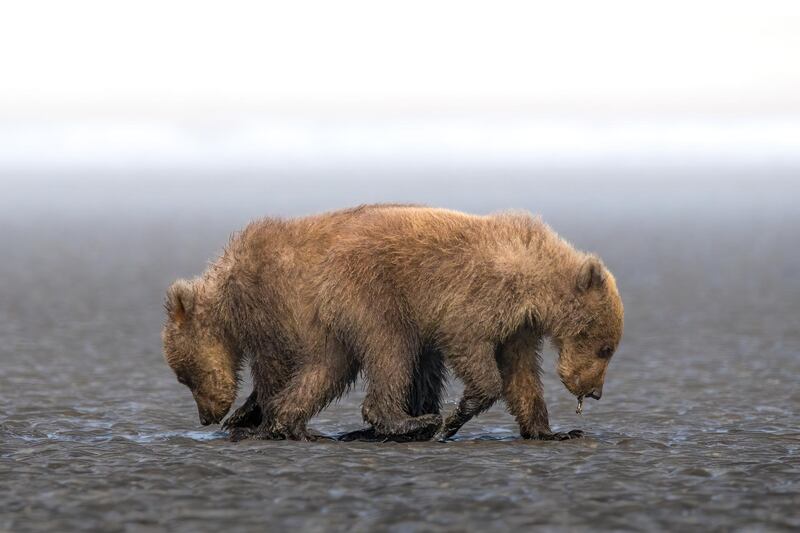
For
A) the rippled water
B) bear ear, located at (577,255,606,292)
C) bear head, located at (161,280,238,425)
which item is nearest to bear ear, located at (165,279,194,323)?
bear head, located at (161,280,238,425)

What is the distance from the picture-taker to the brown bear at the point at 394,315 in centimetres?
1269

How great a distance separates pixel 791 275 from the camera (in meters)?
38.0

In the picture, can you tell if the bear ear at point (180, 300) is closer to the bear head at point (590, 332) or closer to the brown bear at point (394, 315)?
the brown bear at point (394, 315)

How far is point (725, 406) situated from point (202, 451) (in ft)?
21.0

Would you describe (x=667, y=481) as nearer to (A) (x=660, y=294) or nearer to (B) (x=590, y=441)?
(B) (x=590, y=441)

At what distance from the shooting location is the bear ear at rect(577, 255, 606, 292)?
12.8 m

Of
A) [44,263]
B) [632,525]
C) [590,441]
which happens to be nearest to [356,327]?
[590,441]

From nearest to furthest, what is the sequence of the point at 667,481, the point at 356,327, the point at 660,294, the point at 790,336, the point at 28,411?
the point at 667,481 → the point at 356,327 → the point at 28,411 → the point at 790,336 → the point at 660,294

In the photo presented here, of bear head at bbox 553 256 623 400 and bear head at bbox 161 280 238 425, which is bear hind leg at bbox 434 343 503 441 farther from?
bear head at bbox 161 280 238 425

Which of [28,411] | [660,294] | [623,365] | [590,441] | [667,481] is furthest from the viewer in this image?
[660,294]

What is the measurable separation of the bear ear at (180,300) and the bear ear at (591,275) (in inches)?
138

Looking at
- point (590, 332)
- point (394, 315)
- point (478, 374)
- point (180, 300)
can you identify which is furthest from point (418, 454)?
point (180, 300)

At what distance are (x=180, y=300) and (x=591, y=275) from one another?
3.70 metres

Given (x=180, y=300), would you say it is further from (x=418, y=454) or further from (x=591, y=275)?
(x=591, y=275)
